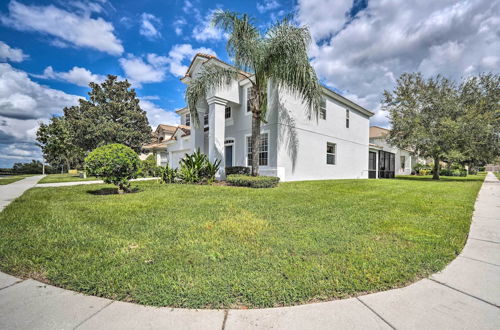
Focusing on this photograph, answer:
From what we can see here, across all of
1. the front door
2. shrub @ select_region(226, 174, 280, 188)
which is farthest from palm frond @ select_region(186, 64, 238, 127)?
shrub @ select_region(226, 174, 280, 188)

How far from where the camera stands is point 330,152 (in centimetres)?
1509

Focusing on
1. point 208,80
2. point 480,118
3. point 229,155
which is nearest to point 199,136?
point 229,155

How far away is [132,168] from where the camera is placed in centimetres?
735

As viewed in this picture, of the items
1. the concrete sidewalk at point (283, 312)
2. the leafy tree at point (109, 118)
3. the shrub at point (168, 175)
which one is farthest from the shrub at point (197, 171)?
the leafy tree at point (109, 118)

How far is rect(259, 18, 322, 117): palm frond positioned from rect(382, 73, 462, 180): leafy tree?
1230 cm

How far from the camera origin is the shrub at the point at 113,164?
678 cm

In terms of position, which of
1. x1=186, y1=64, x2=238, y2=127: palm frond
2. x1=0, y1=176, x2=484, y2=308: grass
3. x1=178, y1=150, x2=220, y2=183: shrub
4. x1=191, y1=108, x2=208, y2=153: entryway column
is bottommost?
x1=0, y1=176, x2=484, y2=308: grass

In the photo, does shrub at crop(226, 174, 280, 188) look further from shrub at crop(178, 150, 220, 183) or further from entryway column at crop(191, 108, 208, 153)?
entryway column at crop(191, 108, 208, 153)

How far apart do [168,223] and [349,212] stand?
411 cm

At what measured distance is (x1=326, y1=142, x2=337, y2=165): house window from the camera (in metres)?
14.7

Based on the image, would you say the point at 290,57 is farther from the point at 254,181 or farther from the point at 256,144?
the point at 254,181

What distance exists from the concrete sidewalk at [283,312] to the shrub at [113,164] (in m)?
5.22

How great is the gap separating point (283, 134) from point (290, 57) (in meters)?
4.10

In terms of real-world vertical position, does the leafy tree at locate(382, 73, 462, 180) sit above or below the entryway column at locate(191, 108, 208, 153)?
above
